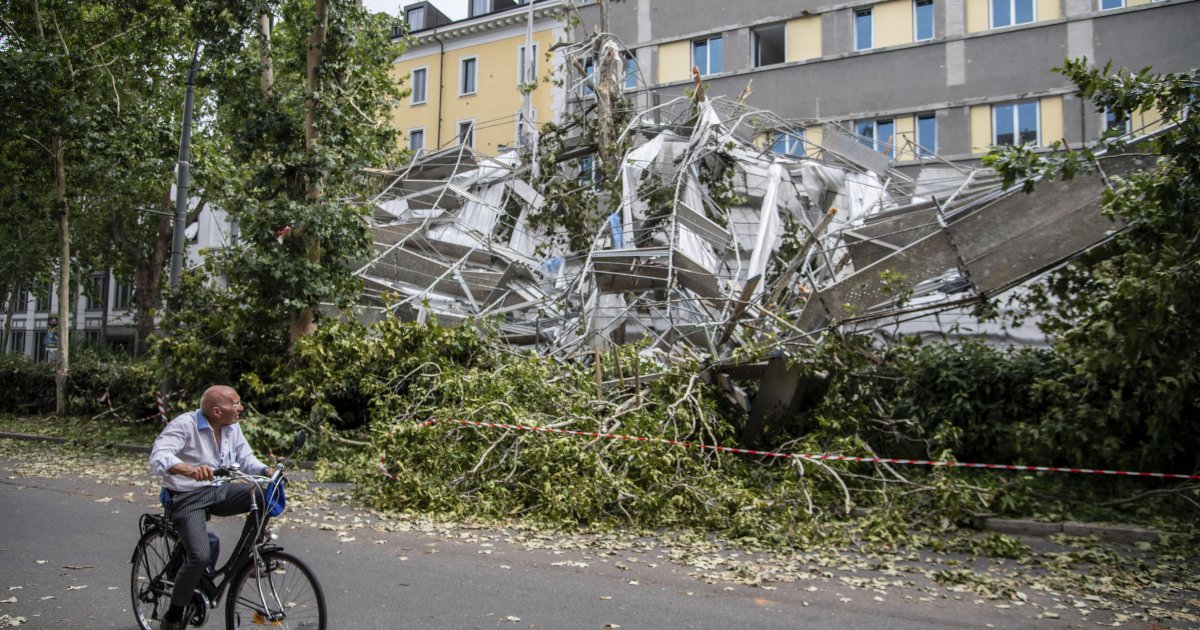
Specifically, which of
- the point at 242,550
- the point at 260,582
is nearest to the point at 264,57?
the point at 242,550

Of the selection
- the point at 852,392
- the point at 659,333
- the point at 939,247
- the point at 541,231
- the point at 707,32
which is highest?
the point at 707,32

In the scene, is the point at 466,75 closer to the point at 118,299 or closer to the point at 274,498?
the point at 118,299

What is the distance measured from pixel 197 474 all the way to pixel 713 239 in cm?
1164

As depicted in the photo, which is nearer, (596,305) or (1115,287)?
(1115,287)

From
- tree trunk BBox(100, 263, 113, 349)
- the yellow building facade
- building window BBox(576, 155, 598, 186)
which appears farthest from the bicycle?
tree trunk BBox(100, 263, 113, 349)

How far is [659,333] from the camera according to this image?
15.1 meters

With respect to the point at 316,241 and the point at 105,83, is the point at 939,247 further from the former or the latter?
the point at 105,83

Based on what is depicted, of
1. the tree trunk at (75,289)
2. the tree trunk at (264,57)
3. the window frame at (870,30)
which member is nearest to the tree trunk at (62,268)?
the tree trunk at (264,57)

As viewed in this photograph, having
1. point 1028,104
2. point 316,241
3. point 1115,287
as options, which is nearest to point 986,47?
point 1028,104

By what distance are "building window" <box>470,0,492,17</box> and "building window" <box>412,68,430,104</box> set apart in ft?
11.4

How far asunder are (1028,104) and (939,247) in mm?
14195

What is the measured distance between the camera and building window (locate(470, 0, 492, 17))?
4004 centimetres

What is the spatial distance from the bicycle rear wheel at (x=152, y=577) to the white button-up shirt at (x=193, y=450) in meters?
0.47

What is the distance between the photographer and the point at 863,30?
2533 cm
